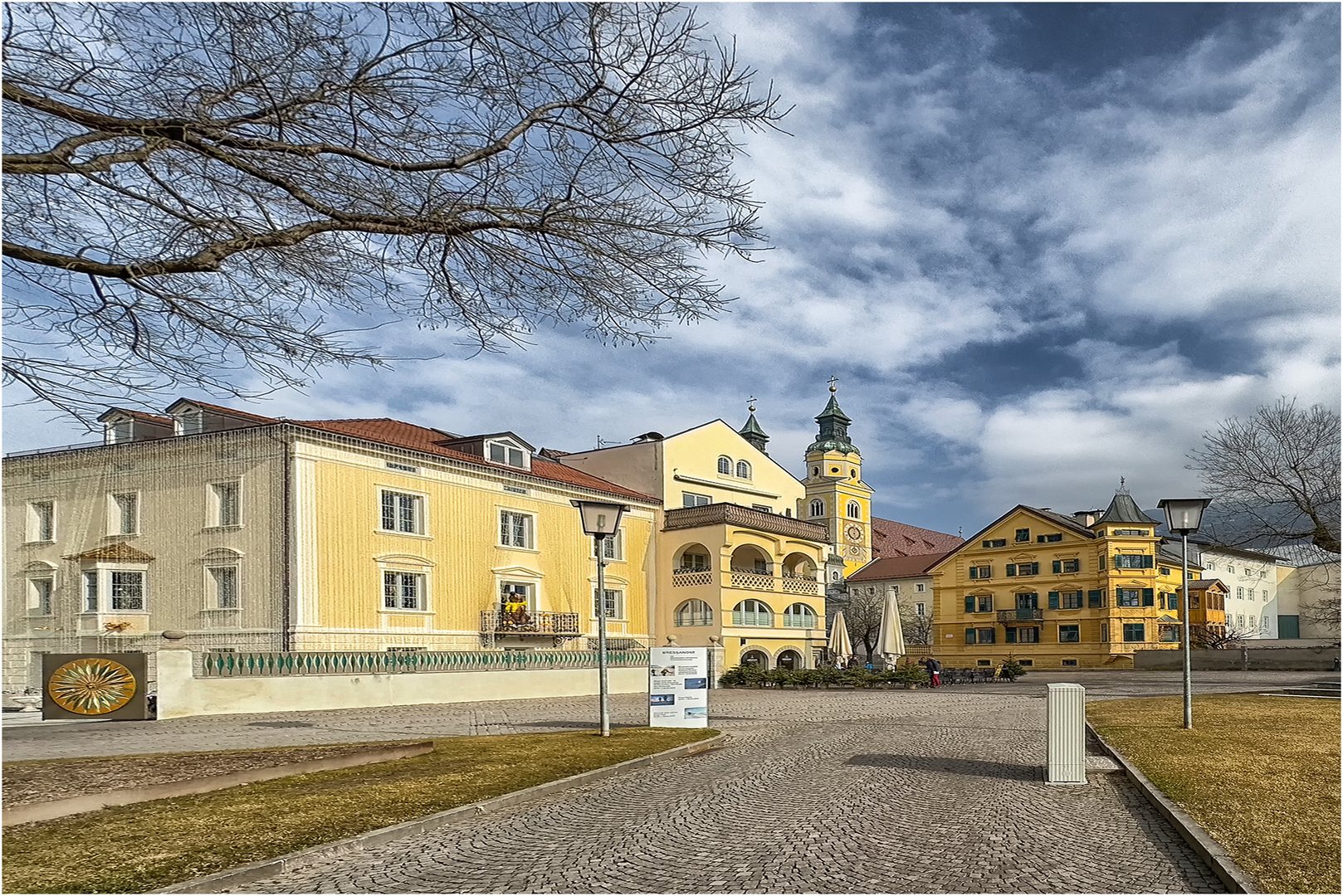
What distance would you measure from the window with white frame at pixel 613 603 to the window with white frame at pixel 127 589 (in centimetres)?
1590

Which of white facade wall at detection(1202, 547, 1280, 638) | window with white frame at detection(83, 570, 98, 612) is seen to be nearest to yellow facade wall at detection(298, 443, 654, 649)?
window with white frame at detection(83, 570, 98, 612)

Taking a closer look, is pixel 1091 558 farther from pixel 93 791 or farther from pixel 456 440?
pixel 93 791

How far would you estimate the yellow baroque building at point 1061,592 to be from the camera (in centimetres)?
6488

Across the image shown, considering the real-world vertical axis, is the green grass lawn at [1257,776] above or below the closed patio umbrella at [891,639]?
above

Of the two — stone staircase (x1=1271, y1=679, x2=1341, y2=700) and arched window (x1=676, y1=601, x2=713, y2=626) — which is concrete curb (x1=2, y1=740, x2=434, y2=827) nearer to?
stone staircase (x1=1271, y1=679, x2=1341, y2=700)

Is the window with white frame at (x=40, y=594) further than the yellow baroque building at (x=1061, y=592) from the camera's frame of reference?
No

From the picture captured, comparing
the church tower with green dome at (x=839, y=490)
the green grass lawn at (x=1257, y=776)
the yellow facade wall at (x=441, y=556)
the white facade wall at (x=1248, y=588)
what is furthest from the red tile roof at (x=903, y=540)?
the green grass lawn at (x=1257, y=776)

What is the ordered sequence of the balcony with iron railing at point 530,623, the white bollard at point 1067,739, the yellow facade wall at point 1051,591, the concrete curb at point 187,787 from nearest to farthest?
the concrete curb at point 187,787 → the white bollard at point 1067,739 → the balcony with iron railing at point 530,623 → the yellow facade wall at point 1051,591

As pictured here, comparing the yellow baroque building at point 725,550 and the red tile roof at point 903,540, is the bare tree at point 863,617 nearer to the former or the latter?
the red tile roof at point 903,540

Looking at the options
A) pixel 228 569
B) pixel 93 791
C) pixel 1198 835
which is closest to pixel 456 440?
pixel 228 569

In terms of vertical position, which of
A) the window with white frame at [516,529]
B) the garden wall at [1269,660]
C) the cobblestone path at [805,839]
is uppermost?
the window with white frame at [516,529]

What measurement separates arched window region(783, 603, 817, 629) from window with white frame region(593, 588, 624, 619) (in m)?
7.78

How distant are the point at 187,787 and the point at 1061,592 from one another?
64.3 meters

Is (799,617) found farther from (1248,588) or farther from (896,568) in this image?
(1248,588)
